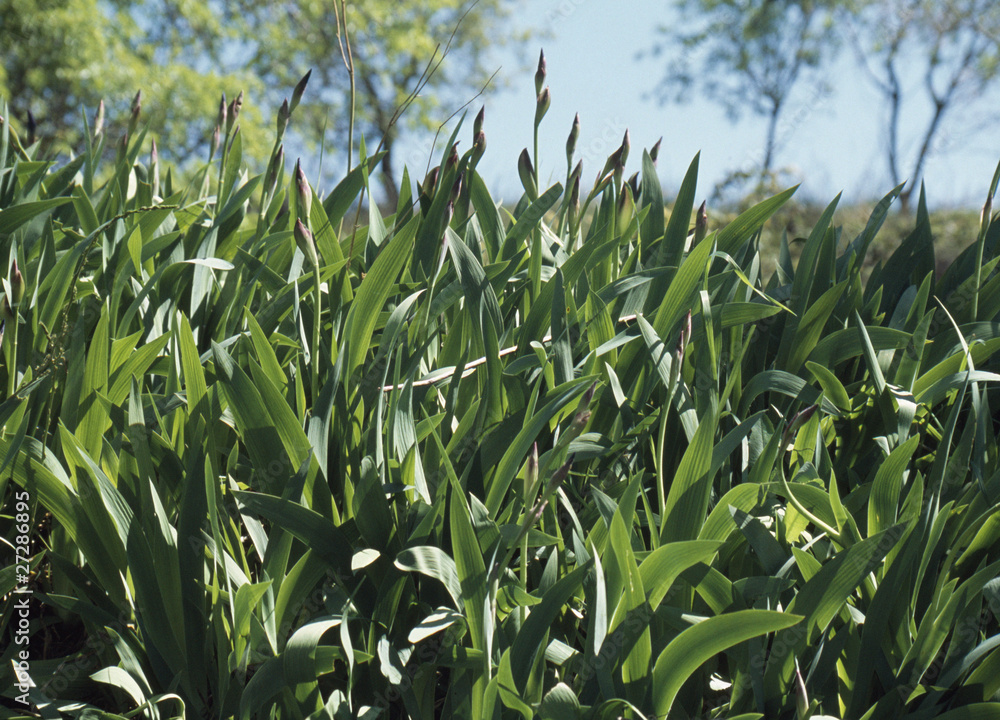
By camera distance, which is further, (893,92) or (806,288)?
(893,92)

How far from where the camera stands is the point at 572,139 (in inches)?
68.6

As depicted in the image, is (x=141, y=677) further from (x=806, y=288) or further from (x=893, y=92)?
(x=893, y=92)

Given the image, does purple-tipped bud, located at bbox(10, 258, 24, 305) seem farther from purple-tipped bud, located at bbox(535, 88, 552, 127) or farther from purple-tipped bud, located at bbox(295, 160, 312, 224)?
purple-tipped bud, located at bbox(535, 88, 552, 127)

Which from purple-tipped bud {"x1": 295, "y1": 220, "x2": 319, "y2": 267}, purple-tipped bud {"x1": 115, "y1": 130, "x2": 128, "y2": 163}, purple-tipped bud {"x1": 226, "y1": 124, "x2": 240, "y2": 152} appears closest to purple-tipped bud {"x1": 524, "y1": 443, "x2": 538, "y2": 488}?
purple-tipped bud {"x1": 295, "y1": 220, "x2": 319, "y2": 267}

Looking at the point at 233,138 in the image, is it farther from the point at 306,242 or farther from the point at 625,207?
the point at 625,207

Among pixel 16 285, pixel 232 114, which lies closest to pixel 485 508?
pixel 16 285

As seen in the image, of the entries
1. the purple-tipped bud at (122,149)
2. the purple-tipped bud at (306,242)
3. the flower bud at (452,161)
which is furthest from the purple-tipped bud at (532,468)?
the purple-tipped bud at (122,149)

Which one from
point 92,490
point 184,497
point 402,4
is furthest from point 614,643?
point 402,4

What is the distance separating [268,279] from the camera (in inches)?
61.3

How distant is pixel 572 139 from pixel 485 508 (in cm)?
107

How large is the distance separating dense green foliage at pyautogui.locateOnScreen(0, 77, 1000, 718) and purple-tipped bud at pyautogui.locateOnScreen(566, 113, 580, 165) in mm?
413

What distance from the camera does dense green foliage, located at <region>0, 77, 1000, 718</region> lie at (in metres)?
0.90

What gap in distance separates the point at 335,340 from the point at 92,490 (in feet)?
1.39

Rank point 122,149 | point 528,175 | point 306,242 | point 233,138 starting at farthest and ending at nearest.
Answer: point 122,149
point 233,138
point 528,175
point 306,242
